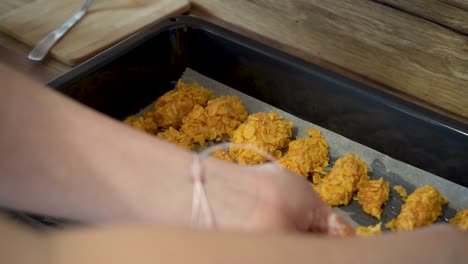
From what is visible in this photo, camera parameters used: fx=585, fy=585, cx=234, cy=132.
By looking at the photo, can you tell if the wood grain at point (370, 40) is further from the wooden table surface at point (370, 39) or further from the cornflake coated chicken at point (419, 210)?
the cornflake coated chicken at point (419, 210)

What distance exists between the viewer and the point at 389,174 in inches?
36.5

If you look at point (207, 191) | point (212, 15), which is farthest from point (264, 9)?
point (207, 191)

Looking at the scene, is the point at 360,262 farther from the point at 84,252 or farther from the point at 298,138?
the point at 298,138

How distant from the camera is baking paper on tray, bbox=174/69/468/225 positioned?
881 millimetres

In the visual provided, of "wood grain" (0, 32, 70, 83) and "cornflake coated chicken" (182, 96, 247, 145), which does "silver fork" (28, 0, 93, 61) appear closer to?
"wood grain" (0, 32, 70, 83)

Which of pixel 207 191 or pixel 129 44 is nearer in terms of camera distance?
pixel 207 191

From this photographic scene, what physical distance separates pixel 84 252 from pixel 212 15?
81 cm

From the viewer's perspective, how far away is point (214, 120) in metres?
0.97

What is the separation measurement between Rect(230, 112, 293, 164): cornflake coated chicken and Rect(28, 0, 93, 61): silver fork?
334mm

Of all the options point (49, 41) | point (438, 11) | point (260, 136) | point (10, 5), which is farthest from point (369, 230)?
point (10, 5)

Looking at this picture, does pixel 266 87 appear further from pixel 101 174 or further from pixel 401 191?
pixel 101 174

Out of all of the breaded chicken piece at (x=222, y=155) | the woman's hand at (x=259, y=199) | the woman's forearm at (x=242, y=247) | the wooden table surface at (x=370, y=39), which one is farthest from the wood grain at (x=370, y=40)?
the woman's forearm at (x=242, y=247)

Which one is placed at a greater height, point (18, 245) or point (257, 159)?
point (18, 245)

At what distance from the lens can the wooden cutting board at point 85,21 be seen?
96 centimetres
